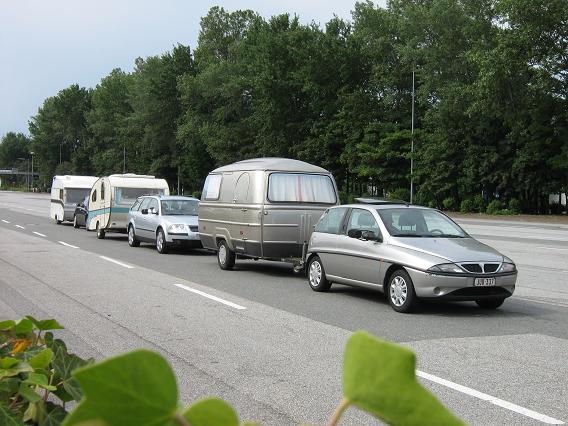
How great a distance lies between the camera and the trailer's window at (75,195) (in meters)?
31.0

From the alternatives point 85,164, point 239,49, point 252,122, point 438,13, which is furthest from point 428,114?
point 85,164

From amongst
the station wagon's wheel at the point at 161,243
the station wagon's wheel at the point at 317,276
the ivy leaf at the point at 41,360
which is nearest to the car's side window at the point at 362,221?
the station wagon's wheel at the point at 317,276

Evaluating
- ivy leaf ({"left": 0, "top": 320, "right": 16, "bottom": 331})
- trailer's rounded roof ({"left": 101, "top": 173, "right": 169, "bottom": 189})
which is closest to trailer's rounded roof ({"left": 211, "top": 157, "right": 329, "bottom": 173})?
trailer's rounded roof ({"left": 101, "top": 173, "right": 169, "bottom": 189})

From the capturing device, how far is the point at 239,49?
229 feet

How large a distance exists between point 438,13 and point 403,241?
40593 mm

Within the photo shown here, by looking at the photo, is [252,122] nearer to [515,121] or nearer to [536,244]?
[515,121]

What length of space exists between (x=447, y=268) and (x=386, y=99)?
4539 cm

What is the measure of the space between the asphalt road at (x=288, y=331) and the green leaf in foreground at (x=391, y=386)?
203 cm

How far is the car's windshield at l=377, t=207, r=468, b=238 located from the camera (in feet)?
34.3

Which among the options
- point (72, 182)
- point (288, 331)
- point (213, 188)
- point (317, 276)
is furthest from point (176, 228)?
point (72, 182)

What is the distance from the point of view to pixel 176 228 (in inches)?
730

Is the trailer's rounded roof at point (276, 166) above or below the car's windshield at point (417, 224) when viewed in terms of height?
above

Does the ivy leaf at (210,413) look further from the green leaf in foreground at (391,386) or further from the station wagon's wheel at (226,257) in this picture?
the station wagon's wheel at (226,257)

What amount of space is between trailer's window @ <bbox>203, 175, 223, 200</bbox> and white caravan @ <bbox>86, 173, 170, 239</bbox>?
8326 mm
